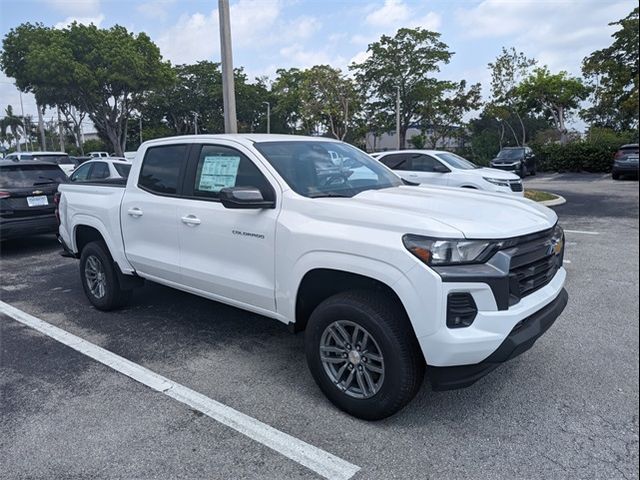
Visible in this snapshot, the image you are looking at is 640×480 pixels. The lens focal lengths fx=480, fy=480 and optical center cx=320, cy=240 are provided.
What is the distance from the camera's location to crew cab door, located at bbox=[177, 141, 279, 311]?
A: 11.4ft

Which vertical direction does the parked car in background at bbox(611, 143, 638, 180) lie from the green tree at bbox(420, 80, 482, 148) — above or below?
below

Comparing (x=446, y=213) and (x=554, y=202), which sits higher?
(x=446, y=213)

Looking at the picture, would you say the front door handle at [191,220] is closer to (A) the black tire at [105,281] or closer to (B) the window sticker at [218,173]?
(B) the window sticker at [218,173]

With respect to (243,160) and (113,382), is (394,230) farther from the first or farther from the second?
(113,382)

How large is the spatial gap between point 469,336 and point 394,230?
71cm

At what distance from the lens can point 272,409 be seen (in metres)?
3.18

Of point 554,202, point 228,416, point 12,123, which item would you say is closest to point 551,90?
point 554,202

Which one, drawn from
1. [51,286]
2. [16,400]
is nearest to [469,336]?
[16,400]

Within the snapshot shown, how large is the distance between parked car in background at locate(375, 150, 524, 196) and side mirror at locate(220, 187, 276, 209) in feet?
24.9

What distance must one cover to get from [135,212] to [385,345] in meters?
2.85

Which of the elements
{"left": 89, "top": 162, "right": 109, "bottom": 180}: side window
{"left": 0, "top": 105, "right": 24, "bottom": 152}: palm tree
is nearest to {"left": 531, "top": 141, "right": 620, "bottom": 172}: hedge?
{"left": 89, "top": 162, "right": 109, "bottom": 180}: side window

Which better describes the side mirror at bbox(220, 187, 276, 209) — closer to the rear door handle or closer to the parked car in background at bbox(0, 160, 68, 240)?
the rear door handle

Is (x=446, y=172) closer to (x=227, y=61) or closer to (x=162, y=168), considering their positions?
(x=227, y=61)

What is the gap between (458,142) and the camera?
4481 centimetres
